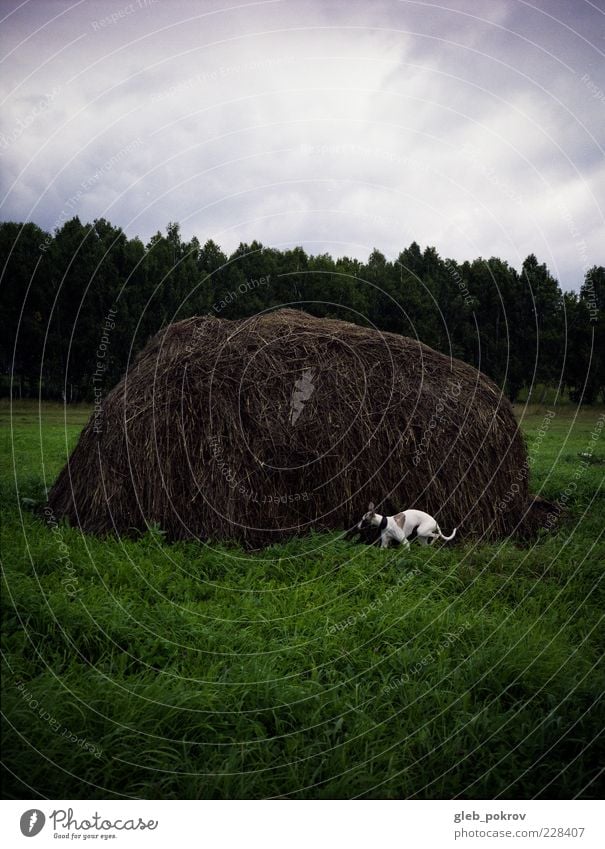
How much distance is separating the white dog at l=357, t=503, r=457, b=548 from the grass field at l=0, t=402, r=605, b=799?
329 mm

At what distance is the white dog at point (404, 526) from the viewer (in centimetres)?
625

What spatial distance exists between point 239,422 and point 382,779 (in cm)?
424

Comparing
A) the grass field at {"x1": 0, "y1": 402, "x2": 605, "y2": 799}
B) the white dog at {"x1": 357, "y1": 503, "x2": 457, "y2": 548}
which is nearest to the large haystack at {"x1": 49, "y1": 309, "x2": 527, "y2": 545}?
the white dog at {"x1": 357, "y1": 503, "x2": 457, "y2": 548}

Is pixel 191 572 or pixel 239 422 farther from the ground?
pixel 239 422

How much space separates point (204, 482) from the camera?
6094mm

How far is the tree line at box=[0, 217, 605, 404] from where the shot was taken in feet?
69.7

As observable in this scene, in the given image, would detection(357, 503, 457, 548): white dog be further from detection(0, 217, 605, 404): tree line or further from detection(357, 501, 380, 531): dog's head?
detection(0, 217, 605, 404): tree line

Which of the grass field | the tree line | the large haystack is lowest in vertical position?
the grass field

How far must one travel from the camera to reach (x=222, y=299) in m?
20.8

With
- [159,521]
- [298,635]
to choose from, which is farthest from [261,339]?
[298,635]

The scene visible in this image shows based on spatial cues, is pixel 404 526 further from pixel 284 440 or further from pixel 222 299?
pixel 222 299

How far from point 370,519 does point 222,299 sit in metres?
16.5

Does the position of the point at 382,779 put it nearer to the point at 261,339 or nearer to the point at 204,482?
the point at 204,482

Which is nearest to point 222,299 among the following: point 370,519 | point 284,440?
point 284,440
